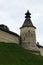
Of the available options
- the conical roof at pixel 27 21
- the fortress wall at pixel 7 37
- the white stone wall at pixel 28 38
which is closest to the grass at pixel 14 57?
the fortress wall at pixel 7 37

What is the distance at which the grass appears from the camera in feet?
105

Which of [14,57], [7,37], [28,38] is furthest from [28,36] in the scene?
[14,57]

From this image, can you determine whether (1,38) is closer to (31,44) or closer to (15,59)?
(31,44)

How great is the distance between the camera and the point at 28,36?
4925 centimetres

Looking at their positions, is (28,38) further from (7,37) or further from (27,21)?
(7,37)

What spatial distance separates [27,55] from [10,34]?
9.79 metres

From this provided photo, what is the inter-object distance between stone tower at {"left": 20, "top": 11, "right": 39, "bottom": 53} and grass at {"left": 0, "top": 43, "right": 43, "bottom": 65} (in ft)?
28.2

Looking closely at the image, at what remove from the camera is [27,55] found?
37094 mm

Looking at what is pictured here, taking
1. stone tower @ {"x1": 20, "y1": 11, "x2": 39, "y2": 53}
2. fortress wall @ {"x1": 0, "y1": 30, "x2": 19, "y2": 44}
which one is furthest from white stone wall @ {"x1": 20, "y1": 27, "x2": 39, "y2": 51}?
fortress wall @ {"x1": 0, "y1": 30, "x2": 19, "y2": 44}

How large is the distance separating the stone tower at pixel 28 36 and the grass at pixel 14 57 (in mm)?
8594

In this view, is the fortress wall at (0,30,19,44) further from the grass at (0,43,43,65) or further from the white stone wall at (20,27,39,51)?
the grass at (0,43,43,65)

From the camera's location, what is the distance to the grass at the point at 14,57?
105 ft

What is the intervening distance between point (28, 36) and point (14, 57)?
609 inches

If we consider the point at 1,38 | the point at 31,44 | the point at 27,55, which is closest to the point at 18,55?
the point at 27,55
